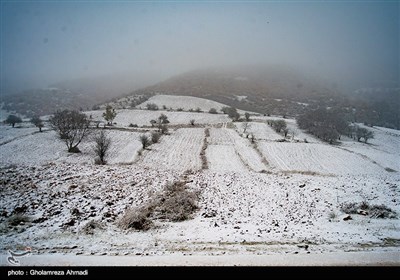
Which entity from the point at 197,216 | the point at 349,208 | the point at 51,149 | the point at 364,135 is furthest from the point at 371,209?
the point at 364,135

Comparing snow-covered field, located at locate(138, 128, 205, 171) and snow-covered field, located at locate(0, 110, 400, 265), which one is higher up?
snow-covered field, located at locate(0, 110, 400, 265)

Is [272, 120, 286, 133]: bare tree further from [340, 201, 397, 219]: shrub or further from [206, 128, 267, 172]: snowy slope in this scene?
[340, 201, 397, 219]: shrub

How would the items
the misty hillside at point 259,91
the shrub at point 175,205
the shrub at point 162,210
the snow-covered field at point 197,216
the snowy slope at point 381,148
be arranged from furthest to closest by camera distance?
the misty hillside at point 259,91, the snowy slope at point 381,148, the shrub at point 175,205, the shrub at point 162,210, the snow-covered field at point 197,216

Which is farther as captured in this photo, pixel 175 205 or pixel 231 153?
pixel 231 153

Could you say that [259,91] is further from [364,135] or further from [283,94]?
[364,135]

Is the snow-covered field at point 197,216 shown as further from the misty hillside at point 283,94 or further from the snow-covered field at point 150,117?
the misty hillside at point 283,94

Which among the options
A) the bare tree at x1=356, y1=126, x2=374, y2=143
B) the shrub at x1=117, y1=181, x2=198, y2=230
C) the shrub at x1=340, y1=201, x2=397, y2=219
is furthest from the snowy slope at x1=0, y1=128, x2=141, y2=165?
the bare tree at x1=356, y1=126, x2=374, y2=143

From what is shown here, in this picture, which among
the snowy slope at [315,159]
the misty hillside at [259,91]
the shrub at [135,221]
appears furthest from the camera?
the misty hillside at [259,91]

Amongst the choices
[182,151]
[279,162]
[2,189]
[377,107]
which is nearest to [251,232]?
[2,189]

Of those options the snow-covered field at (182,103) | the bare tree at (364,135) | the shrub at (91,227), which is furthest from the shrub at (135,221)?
the snow-covered field at (182,103)

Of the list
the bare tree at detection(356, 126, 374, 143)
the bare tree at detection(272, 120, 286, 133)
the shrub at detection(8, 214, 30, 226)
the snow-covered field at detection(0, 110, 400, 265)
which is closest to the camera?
the snow-covered field at detection(0, 110, 400, 265)

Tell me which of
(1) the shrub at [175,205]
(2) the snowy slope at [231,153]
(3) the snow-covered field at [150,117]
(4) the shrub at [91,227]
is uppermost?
(4) the shrub at [91,227]
